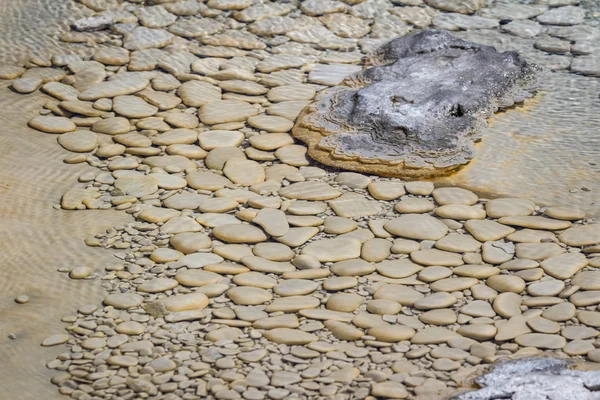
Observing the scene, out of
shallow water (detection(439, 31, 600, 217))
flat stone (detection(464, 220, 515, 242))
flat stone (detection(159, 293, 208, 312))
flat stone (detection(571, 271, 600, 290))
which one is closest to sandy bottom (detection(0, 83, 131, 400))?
flat stone (detection(159, 293, 208, 312))

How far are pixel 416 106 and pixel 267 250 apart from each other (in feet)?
4.00

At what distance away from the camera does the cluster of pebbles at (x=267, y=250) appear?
248 centimetres

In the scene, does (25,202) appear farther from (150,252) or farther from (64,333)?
(64,333)

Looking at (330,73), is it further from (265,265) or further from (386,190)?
(265,265)

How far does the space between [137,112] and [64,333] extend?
5.33 ft

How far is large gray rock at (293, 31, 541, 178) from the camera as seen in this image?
3.63 metres

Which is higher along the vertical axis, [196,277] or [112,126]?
[112,126]

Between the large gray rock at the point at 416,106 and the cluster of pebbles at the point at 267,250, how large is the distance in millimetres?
122

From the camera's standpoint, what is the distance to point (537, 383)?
89.9 inches

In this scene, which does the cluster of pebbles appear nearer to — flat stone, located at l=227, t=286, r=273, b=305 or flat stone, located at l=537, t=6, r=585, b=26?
flat stone, located at l=227, t=286, r=273, b=305

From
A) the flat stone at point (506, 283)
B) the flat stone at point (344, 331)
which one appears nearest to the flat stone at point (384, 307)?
the flat stone at point (344, 331)

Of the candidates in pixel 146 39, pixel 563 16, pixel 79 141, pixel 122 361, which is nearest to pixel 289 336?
pixel 122 361

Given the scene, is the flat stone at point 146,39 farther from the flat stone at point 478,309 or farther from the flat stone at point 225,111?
the flat stone at point 478,309

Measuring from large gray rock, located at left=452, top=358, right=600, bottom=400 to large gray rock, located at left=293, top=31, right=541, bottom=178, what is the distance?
131cm
